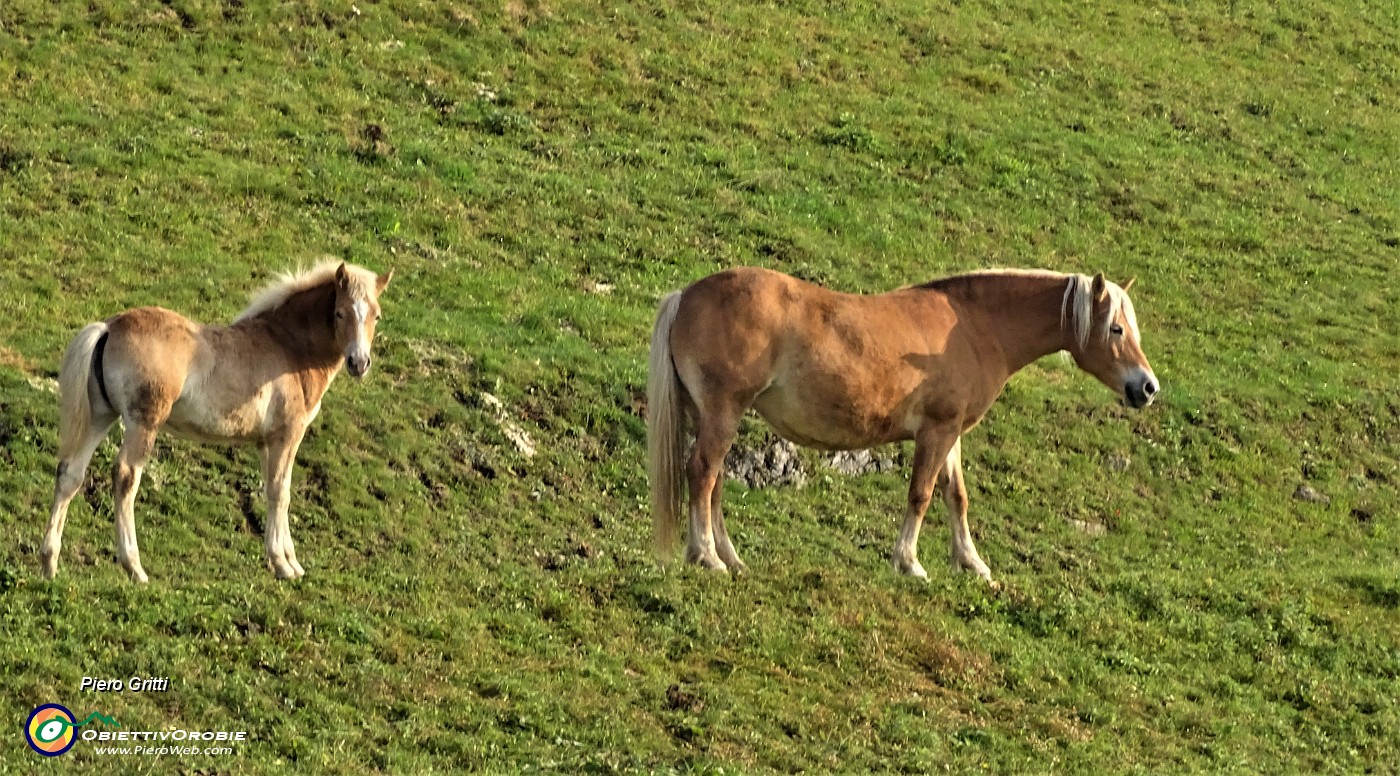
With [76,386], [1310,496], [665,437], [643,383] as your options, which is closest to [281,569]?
[76,386]

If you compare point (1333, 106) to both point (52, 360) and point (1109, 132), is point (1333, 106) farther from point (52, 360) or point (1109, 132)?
point (52, 360)

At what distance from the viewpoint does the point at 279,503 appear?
13016 millimetres

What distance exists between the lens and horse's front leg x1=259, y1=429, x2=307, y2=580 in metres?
12.9

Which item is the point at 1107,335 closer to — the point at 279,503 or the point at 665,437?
the point at 665,437

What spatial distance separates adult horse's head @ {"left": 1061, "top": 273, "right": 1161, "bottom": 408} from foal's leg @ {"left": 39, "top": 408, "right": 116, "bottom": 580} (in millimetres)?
7354

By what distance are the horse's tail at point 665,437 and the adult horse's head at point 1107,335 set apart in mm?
3277

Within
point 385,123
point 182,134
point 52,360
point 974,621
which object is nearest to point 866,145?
point 385,123

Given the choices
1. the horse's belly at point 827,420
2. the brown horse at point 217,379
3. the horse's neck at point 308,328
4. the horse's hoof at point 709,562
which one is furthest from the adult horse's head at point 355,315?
the horse's belly at point 827,420

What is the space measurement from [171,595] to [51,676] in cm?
140

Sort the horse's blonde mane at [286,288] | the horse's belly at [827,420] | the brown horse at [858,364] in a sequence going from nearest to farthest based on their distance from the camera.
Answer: the horse's blonde mane at [286,288], the brown horse at [858,364], the horse's belly at [827,420]

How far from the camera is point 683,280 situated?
2373 cm

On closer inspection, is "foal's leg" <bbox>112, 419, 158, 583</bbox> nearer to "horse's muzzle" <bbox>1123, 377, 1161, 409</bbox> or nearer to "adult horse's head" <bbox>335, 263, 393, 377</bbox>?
"adult horse's head" <bbox>335, 263, 393, 377</bbox>

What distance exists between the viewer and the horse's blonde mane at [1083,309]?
1461 cm

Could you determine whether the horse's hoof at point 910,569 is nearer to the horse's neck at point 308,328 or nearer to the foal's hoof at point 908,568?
the foal's hoof at point 908,568
